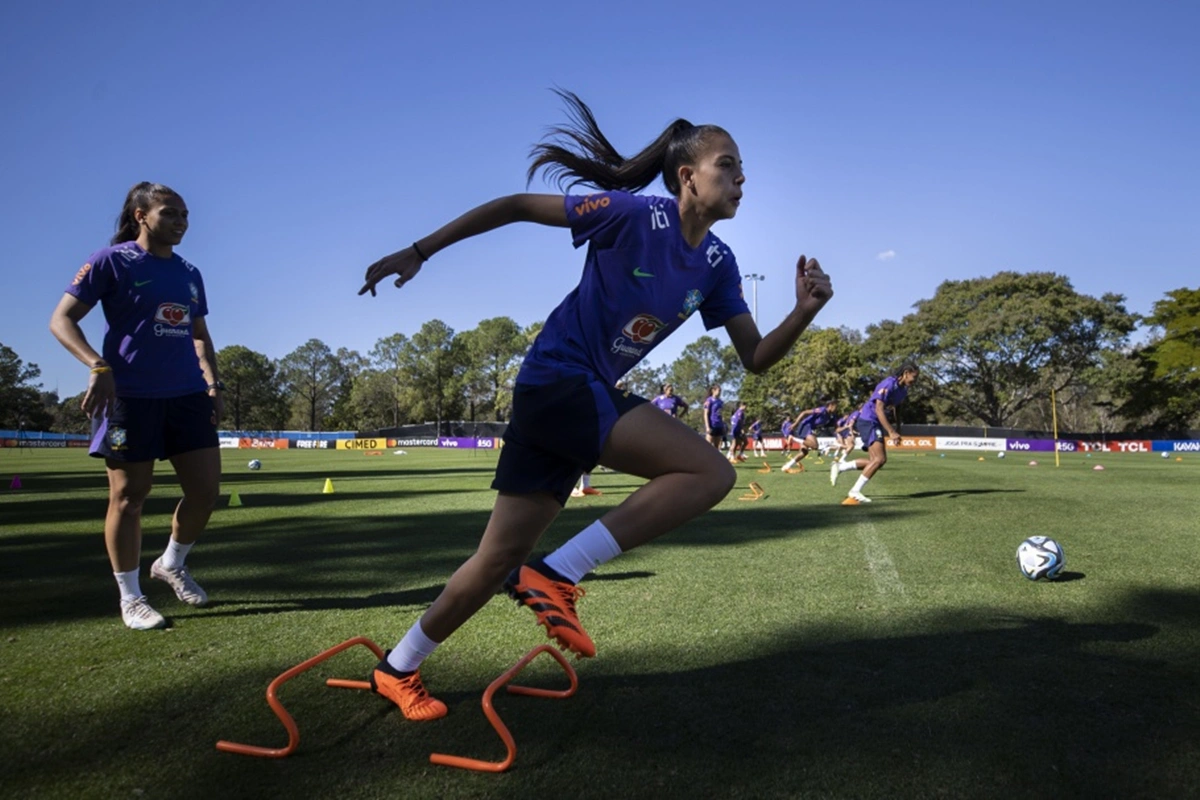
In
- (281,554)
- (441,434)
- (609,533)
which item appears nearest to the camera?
(609,533)

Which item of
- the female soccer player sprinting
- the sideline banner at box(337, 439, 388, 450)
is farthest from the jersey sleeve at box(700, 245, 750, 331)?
the sideline banner at box(337, 439, 388, 450)

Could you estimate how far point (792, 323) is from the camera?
304cm

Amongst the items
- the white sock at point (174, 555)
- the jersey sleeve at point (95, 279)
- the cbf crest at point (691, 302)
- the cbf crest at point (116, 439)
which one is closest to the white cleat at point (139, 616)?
the white sock at point (174, 555)

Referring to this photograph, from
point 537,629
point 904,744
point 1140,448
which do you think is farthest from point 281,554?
point 1140,448

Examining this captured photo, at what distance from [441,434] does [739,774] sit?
62782 millimetres

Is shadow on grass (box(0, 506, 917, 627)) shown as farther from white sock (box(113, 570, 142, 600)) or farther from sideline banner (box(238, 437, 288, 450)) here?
sideline banner (box(238, 437, 288, 450))

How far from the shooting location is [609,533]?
9.01ft

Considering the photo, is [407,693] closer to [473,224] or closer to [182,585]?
[473,224]

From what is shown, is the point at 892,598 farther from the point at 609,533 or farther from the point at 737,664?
the point at 609,533

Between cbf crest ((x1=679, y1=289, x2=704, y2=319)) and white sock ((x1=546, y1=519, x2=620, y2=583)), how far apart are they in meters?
0.89

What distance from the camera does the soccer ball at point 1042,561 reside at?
5.55m

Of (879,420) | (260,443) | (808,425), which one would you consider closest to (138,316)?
(879,420)

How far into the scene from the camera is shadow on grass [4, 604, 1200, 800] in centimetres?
237

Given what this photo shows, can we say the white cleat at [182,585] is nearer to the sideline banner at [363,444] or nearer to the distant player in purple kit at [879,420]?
the distant player in purple kit at [879,420]
